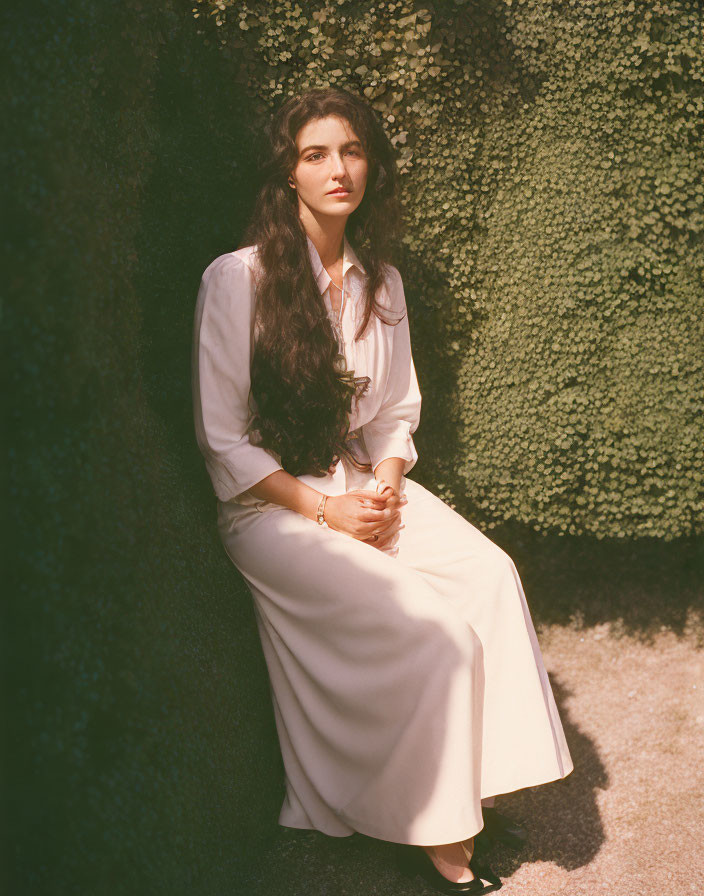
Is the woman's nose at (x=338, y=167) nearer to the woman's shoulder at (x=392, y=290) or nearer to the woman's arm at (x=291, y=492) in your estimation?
the woman's shoulder at (x=392, y=290)

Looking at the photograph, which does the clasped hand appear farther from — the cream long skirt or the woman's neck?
the woman's neck

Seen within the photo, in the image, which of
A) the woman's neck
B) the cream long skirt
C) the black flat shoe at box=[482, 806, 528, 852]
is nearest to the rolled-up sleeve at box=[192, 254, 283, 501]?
the cream long skirt

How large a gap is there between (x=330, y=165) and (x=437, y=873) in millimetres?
2716

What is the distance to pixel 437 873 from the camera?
10.2 feet

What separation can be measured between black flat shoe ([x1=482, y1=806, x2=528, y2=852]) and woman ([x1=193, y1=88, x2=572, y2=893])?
25mm

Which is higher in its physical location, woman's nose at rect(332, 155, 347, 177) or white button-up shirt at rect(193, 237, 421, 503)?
woman's nose at rect(332, 155, 347, 177)

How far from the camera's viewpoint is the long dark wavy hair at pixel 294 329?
10.7 ft

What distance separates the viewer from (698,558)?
5.00 metres

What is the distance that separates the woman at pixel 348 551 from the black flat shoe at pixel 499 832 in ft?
0.08

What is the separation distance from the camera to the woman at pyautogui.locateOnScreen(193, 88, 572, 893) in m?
2.89

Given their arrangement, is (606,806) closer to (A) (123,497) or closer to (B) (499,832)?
(B) (499,832)

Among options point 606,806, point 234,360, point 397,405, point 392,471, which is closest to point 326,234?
point 234,360

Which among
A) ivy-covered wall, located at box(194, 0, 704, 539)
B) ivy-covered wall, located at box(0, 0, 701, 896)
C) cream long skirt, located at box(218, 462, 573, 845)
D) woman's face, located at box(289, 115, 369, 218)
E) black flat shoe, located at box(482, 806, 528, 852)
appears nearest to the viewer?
ivy-covered wall, located at box(0, 0, 701, 896)

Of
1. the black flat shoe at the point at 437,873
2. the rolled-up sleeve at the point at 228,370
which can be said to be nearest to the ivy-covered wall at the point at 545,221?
the rolled-up sleeve at the point at 228,370
